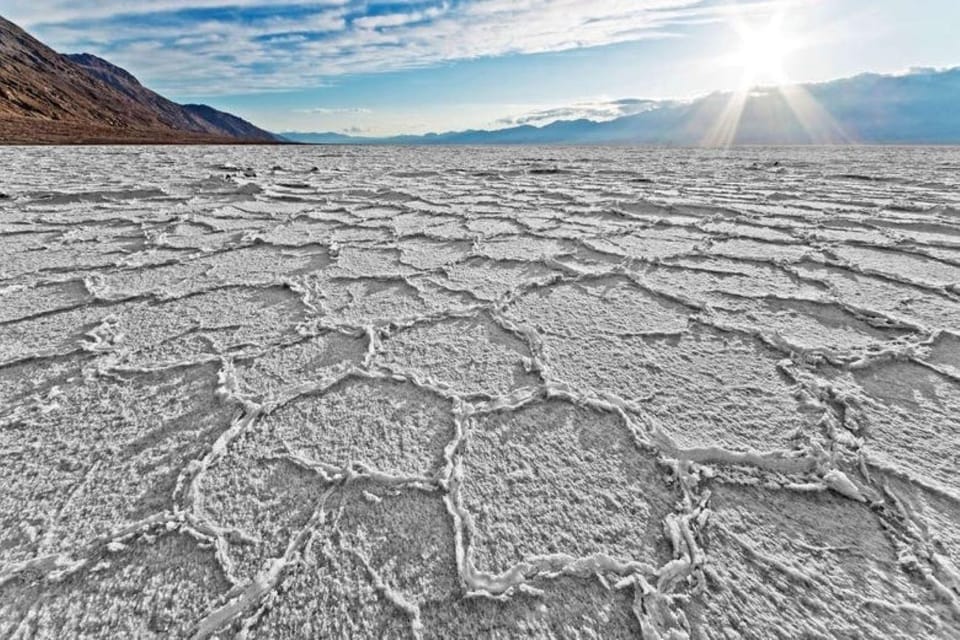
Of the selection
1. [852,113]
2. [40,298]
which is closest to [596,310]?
[40,298]

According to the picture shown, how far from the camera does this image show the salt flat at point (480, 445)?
702 mm

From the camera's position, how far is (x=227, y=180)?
4980 millimetres

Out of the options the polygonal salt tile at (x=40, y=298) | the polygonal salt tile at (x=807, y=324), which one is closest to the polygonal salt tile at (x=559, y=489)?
the polygonal salt tile at (x=807, y=324)

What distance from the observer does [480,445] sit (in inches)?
40.4

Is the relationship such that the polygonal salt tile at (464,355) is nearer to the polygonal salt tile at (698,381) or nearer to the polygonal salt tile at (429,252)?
the polygonal salt tile at (698,381)

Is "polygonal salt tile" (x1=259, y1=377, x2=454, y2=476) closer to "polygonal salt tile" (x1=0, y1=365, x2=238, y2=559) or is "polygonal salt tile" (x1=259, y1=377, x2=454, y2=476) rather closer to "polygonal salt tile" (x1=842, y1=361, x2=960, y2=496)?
"polygonal salt tile" (x1=0, y1=365, x2=238, y2=559)

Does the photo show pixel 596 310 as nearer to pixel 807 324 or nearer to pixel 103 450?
pixel 807 324

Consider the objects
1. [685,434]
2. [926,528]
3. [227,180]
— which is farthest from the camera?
[227,180]

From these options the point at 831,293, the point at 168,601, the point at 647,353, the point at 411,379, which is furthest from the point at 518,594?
the point at 831,293

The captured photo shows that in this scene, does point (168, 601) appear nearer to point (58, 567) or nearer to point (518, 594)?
point (58, 567)

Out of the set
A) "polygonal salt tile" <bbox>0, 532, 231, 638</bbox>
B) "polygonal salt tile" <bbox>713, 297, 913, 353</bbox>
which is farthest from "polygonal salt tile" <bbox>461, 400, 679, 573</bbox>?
"polygonal salt tile" <bbox>713, 297, 913, 353</bbox>

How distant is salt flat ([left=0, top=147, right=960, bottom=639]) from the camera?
0.70 m

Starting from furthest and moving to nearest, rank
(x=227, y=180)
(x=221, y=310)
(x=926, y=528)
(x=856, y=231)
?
1. (x=227, y=180)
2. (x=856, y=231)
3. (x=221, y=310)
4. (x=926, y=528)

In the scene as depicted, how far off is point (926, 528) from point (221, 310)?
2.07 meters
